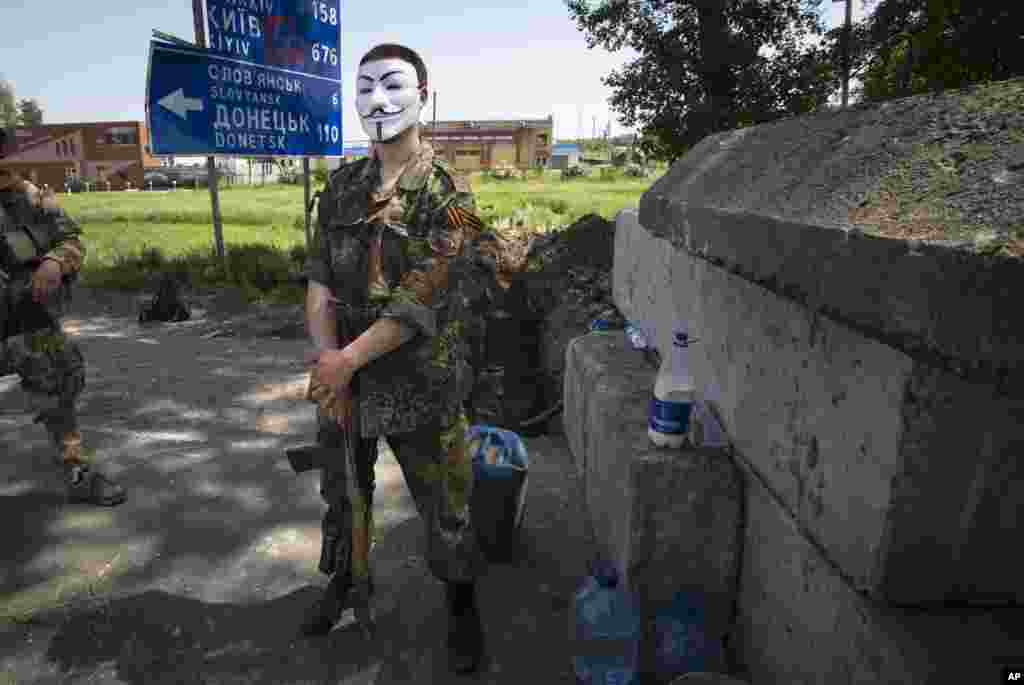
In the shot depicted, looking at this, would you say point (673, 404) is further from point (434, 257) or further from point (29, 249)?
point (29, 249)

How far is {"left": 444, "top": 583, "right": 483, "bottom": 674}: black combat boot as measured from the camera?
252 centimetres

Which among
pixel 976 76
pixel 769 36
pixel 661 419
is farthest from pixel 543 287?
pixel 769 36

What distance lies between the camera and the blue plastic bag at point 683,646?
7.72 feet

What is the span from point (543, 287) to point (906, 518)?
4.25m

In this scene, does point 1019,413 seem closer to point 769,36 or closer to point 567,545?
point 567,545

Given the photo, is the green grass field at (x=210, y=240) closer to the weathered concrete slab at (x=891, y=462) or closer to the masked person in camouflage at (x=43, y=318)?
the weathered concrete slab at (x=891, y=462)

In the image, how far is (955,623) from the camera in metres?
1.55

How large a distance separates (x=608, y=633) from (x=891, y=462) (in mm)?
1244

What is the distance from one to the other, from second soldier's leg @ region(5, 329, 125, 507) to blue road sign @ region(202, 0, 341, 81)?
5.66 m

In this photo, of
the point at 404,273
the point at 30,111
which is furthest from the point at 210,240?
the point at 30,111

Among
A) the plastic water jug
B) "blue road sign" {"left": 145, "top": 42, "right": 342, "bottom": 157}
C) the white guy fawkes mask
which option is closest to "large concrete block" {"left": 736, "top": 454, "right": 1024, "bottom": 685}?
the plastic water jug

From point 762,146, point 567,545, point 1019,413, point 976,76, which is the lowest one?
point 567,545

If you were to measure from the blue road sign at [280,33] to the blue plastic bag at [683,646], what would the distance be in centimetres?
837

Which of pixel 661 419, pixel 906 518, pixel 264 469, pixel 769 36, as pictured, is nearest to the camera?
pixel 906 518
